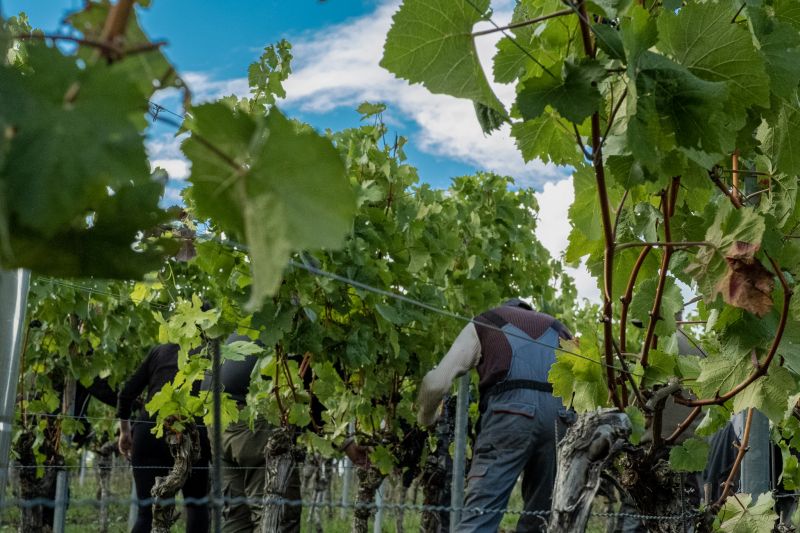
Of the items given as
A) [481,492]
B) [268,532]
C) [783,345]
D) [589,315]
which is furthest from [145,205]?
[589,315]

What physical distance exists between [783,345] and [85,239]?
69.9 inches

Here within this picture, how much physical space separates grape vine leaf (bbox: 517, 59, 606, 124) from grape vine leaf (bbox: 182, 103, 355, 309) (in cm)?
84

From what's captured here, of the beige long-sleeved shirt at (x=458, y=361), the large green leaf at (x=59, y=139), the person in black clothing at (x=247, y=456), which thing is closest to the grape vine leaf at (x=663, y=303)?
the large green leaf at (x=59, y=139)

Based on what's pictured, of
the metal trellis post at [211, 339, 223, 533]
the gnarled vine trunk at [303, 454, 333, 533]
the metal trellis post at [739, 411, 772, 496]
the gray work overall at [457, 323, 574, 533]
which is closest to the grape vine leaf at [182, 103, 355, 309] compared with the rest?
the metal trellis post at [211, 339, 223, 533]

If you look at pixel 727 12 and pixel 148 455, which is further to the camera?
pixel 148 455

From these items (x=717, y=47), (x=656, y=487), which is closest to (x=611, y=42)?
(x=717, y=47)

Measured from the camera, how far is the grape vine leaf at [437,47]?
4.05 ft

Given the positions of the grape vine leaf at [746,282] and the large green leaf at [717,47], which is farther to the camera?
the grape vine leaf at [746,282]

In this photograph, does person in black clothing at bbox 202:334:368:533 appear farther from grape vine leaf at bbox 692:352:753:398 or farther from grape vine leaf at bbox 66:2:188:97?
grape vine leaf at bbox 66:2:188:97

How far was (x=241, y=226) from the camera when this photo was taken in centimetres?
43

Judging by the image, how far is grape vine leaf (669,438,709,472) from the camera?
91.0 inches

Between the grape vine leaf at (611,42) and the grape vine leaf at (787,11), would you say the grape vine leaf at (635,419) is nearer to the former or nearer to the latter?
the grape vine leaf at (787,11)

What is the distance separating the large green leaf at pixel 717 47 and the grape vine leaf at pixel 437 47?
0.31 m

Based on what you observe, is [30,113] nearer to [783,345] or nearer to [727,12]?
[727,12]
